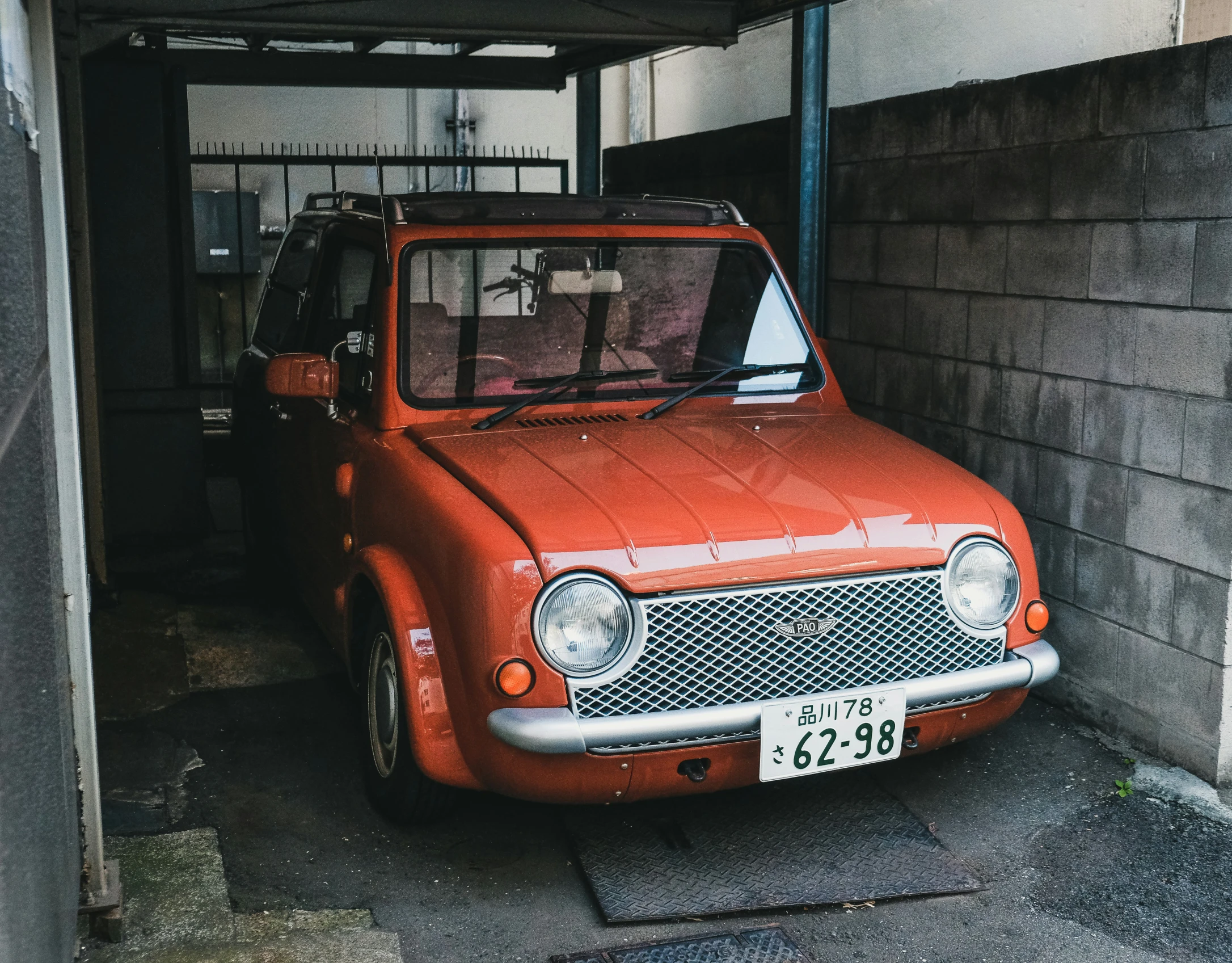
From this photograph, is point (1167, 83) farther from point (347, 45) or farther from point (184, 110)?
point (347, 45)

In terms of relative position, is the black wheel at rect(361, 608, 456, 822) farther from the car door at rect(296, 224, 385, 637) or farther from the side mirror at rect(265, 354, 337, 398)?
the side mirror at rect(265, 354, 337, 398)

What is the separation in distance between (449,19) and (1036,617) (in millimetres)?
3341

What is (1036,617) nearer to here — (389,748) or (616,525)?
(616,525)

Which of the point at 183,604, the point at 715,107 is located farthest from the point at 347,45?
the point at 183,604

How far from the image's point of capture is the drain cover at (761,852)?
3.39 metres

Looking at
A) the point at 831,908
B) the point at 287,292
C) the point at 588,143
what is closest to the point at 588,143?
the point at 588,143

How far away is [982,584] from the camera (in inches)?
140

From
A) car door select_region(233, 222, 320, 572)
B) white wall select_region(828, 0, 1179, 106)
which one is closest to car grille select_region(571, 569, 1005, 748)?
car door select_region(233, 222, 320, 572)

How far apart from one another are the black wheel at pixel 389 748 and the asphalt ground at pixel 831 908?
9cm

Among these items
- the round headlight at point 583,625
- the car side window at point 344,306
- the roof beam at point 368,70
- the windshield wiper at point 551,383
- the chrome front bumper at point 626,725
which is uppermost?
the roof beam at point 368,70

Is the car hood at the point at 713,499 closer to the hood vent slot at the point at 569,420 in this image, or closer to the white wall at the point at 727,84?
the hood vent slot at the point at 569,420

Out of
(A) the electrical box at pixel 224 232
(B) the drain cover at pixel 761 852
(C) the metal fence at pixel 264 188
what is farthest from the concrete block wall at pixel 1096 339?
(A) the electrical box at pixel 224 232

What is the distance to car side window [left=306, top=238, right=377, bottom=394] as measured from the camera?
4.36 m

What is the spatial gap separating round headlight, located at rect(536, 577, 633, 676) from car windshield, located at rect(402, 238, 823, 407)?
45.0 inches
